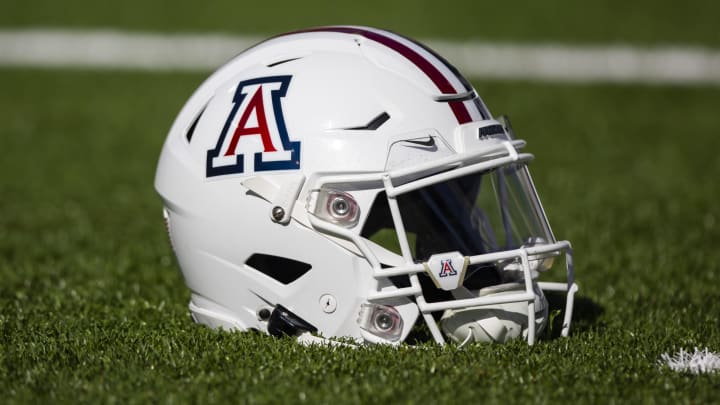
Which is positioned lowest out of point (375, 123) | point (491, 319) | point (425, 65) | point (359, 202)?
point (491, 319)

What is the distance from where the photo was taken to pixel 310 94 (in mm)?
3572

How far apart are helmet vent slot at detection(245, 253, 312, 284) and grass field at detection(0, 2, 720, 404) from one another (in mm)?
255

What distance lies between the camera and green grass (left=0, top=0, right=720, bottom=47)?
57.0ft

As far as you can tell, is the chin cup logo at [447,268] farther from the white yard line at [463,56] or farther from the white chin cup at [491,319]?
the white yard line at [463,56]

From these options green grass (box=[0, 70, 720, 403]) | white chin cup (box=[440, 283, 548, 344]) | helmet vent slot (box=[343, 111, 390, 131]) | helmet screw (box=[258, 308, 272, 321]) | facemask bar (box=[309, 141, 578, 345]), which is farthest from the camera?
helmet screw (box=[258, 308, 272, 321])

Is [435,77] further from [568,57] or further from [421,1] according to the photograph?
[421,1]

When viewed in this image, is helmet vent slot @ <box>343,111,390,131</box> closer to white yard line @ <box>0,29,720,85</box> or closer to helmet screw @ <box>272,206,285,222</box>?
helmet screw @ <box>272,206,285,222</box>

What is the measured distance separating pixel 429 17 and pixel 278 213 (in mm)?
15689

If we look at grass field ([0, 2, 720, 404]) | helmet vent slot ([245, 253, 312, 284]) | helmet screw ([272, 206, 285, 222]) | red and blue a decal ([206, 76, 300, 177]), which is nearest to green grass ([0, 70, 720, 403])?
grass field ([0, 2, 720, 404])

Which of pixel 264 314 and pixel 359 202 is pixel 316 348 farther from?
pixel 359 202

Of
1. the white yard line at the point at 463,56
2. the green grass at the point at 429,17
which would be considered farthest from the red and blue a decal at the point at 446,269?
the green grass at the point at 429,17

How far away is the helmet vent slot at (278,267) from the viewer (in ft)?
11.9

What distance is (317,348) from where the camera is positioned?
354 cm

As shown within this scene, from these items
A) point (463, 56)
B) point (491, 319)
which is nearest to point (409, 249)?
point (491, 319)
